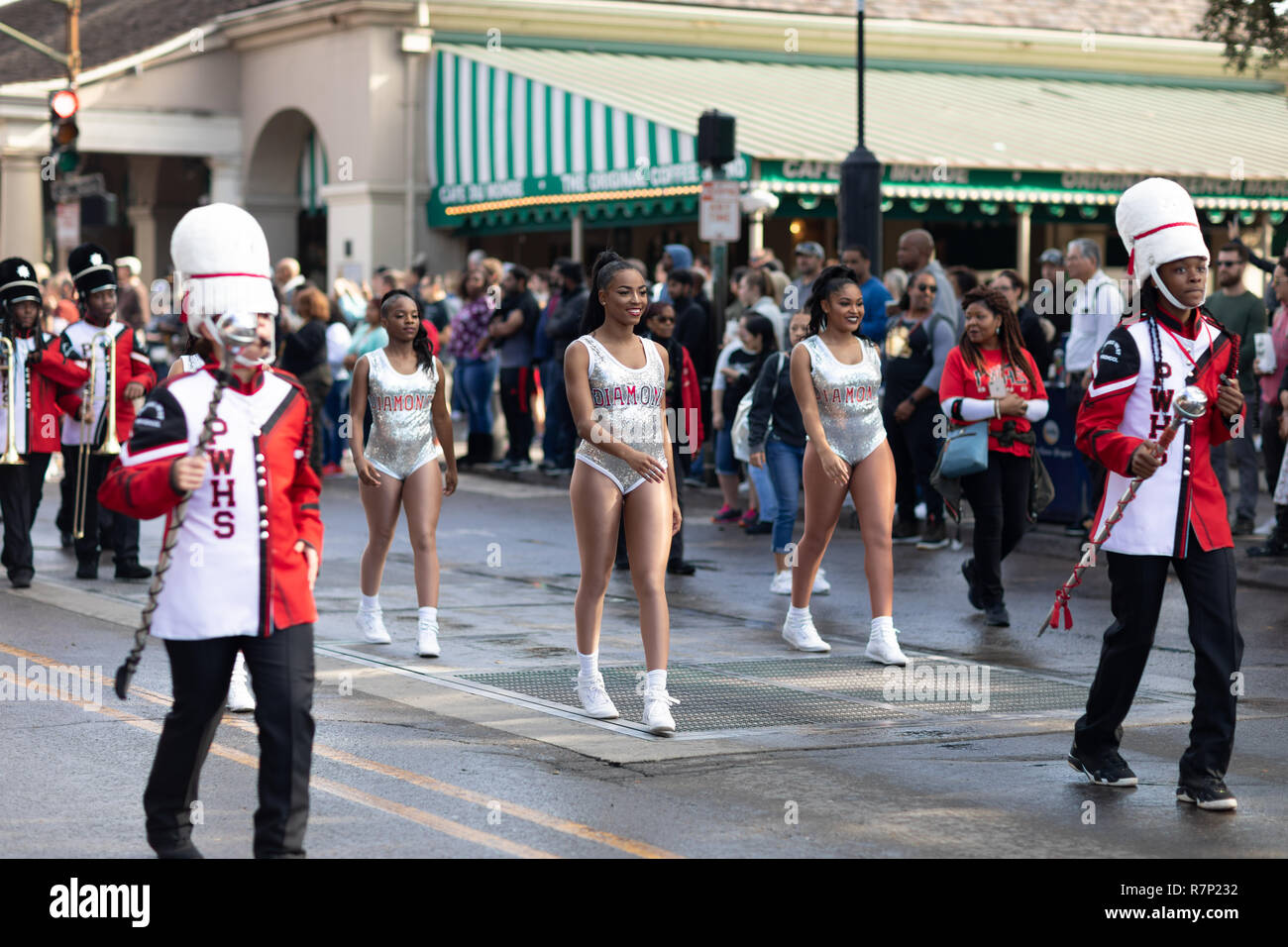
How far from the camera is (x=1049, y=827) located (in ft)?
20.2

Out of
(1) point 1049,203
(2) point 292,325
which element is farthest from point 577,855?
(1) point 1049,203

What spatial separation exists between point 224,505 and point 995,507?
6.29m

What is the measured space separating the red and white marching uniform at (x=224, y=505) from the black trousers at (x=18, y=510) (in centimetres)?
693

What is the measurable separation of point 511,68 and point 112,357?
16.0 m

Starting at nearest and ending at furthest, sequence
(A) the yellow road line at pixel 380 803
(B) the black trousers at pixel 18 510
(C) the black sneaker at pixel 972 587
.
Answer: (A) the yellow road line at pixel 380 803 < (C) the black sneaker at pixel 972 587 < (B) the black trousers at pixel 18 510

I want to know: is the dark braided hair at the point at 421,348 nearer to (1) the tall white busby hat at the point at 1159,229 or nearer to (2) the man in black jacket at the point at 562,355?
(1) the tall white busby hat at the point at 1159,229

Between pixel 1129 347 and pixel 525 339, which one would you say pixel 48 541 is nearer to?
pixel 525 339

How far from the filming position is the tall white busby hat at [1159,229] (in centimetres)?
651

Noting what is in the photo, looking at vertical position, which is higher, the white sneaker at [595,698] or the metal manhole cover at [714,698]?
the white sneaker at [595,698]

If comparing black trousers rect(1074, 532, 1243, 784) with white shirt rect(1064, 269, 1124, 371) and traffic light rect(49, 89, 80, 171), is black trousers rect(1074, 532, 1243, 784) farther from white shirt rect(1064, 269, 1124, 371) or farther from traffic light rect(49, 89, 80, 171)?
traffic light rect(49, 89, 80, 171)

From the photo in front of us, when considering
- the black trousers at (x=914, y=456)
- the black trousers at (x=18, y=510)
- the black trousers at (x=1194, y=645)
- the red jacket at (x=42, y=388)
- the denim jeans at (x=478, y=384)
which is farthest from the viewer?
the denim jeans at (x=478, y=384)

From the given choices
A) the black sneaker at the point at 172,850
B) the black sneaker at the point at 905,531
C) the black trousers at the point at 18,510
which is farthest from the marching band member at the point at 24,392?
the black sneaker at the point at 172,850

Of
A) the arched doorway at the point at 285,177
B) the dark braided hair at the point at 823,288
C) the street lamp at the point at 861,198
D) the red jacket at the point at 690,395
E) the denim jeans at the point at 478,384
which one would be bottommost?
the denim jeans at the point at 478,384

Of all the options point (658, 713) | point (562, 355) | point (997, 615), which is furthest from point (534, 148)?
point (658, 713)
